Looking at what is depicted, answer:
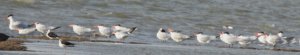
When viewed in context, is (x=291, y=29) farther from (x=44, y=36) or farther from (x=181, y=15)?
(x=44, y=36)

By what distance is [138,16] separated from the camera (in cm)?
3653

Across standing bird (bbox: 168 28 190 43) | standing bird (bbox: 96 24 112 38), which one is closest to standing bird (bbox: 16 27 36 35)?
standing bird (bbox: 96 24 112 38)

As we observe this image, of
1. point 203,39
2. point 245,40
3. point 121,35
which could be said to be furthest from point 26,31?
point 245,40

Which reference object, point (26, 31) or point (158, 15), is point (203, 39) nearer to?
point (26, 31)

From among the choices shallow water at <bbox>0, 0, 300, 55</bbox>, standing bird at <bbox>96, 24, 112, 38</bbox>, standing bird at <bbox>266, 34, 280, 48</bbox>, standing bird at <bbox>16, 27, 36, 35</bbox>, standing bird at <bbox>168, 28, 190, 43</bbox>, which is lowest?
standing bird at <bbox>266, 34, 280, 48</bbox>

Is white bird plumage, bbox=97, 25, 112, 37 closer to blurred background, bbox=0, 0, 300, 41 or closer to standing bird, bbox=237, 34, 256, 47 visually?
blurred background, bbox=0, 0, 300, 41

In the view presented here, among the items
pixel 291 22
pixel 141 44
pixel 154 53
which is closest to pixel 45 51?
pixel 154 53

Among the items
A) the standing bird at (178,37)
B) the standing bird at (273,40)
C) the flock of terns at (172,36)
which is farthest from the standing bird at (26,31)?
the standing bird at (273,40)

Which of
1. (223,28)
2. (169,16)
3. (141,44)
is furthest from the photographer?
(169,16)

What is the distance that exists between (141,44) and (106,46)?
1.90m

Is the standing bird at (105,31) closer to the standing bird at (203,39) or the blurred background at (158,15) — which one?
the blurred background at (158,15)

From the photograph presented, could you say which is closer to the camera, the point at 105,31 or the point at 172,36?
the point at 172,36

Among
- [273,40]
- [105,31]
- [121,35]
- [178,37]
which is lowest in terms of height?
[273,40]

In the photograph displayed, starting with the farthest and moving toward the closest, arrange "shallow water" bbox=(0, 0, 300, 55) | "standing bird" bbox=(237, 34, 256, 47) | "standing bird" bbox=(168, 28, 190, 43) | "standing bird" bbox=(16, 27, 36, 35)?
"shallow water" bbox=(0, 0, 300, 55), "standing bird" bbox=(168, 28, 190, 43), "standing bird" bbox=(237, 34, 256, 47), "standing bird" bbox=(16, 27, 36, 35)
